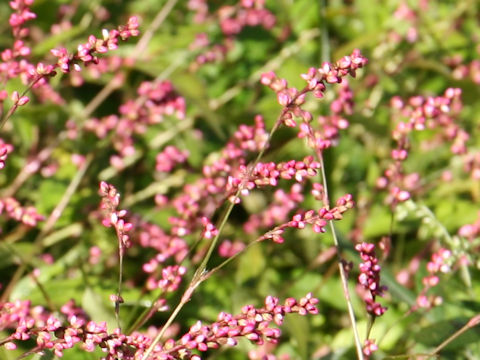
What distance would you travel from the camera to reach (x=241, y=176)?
133cm

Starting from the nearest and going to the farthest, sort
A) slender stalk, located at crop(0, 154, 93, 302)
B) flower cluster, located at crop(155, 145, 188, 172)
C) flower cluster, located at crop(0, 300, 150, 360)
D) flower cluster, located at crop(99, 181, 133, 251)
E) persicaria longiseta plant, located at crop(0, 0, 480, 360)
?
flower cluster, located at crop(0, 300, 150, 360) → flower cluster, located at crop(99, 181, 133, 251) → persicaria longiseta plant, located at crop(0, 0, 480, 360) → slender stalk, located at crop(0, 154, 93, 302) → flower cluster, located at crop(155, 145, 188, 172)

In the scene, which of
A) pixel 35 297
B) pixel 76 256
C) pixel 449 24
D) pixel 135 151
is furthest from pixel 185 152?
pixel 449 24

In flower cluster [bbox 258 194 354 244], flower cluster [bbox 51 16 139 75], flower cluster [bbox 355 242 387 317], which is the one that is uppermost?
flower cluster [bbox 51 16 139 75]

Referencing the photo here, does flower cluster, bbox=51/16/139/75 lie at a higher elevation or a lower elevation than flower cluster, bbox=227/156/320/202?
higher

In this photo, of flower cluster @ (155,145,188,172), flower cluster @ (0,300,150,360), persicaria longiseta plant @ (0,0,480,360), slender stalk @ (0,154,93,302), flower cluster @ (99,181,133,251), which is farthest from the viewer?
flower cluster @ (155,145,188,172)

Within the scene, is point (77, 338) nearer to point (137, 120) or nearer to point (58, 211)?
point (58, 211)

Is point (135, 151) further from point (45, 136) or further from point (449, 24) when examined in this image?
point (449, 24)

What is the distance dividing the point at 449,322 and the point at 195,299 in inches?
26.2

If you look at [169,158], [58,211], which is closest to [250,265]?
[169,158]

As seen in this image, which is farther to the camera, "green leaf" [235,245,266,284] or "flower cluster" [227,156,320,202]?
A: "green leaf" [235,245,266,284]

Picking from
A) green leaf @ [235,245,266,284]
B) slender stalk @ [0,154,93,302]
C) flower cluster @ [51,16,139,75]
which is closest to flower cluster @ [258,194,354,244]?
flower cluster @ [51,16,139,75]

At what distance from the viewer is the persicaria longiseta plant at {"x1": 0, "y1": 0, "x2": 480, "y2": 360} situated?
1682mm

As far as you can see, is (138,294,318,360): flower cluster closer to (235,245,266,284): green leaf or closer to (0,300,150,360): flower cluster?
(0,300,150,360): flower cluster

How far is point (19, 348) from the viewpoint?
1.69 metres
